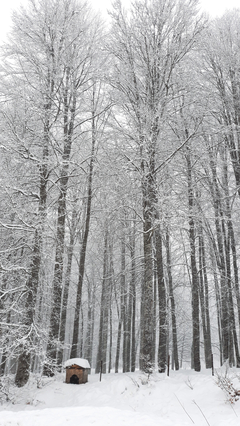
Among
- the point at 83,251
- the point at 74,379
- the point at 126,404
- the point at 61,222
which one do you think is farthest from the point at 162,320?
the point at 61,222

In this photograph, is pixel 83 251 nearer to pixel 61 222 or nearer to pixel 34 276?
pixel 61 222

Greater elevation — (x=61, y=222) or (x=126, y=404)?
(x=61, y=222)

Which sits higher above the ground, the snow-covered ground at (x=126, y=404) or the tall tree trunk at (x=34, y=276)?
the tall tree trunk at (x=34, y=276)

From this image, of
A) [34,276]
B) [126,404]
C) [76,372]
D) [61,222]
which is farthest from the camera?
[61,222]

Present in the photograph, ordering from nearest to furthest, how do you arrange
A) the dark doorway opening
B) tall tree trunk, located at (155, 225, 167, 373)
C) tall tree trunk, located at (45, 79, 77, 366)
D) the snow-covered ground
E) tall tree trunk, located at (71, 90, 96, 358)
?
the snow-covered ground → the dark doorway opening → tall tree trunk, located at (45, 79, 77, 366) → tall tree trunk, located at (155, 225, 167, 373) → tall tree trunk, located at (71, 90, 96, 358)

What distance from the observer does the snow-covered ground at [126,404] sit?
15.3 feet

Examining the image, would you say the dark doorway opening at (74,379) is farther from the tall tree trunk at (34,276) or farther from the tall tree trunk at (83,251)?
the tall tree trunk at (83,251)

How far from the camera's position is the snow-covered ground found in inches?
184

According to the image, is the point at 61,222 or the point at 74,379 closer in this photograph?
the point at 74,379

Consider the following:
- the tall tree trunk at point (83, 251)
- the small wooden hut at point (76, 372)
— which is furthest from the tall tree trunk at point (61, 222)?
the tall tree trunk at point (83, 251)

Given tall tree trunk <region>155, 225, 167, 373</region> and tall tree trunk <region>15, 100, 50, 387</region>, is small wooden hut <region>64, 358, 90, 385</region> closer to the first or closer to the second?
tall tree trunk <region>15, 100, 50, 387</region>

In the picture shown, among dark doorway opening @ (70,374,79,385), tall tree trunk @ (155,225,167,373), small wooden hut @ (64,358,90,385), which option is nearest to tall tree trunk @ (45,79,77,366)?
small wooden hut @ (64,358,90,385)

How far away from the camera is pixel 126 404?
670 cm

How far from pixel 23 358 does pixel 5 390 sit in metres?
1.01
